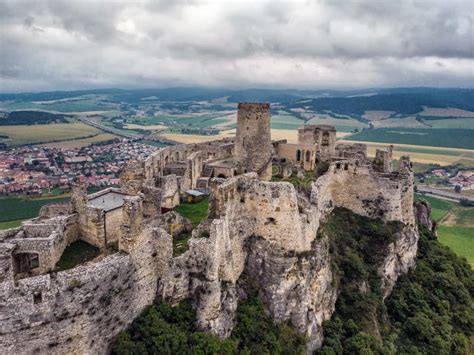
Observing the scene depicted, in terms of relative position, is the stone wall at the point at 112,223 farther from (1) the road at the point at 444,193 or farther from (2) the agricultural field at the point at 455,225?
(1) the road at the point at 444,193

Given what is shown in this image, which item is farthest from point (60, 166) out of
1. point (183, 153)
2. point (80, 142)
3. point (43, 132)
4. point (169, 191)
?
point (169, 191)

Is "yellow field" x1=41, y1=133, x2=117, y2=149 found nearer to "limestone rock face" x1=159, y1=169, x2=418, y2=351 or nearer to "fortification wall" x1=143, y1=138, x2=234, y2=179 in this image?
"fortification wall" x1=143, y1=138, x2=234, y2=179

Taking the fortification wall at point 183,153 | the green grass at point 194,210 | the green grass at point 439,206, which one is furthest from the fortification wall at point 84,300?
the green grass at point 439,206

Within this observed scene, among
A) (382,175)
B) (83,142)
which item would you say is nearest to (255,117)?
(382,175)

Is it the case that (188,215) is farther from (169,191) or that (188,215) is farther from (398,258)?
(398,258)

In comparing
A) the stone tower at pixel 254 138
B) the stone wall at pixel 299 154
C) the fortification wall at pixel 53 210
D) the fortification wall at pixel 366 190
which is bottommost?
the fortification wall at pixel 366 190

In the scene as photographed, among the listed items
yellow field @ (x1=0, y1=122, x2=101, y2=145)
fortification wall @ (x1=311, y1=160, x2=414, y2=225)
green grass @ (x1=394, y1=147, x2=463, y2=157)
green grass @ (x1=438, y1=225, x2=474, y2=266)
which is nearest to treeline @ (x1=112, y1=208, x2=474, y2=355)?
fortification wall @ (x1=311, y1=160, x2=414, y2=225)
